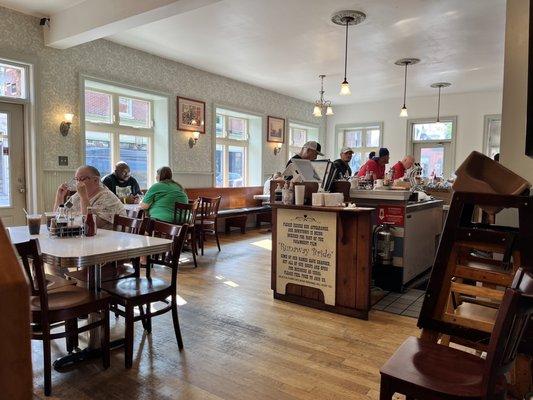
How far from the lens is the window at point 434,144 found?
9.87 m

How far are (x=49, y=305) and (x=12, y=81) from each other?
411cm

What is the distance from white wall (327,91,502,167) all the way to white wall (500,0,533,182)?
25.1ft

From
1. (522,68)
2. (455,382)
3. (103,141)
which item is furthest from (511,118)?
(103,141)

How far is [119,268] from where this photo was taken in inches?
126

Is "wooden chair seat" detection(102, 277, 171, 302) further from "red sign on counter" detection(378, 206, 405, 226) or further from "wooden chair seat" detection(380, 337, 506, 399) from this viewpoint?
"red sign on counter" detection(378, 206, 405, 226)

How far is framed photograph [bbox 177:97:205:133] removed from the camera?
729 centimetres

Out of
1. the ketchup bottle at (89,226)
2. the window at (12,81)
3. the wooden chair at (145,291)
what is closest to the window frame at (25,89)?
the window at (12,81)

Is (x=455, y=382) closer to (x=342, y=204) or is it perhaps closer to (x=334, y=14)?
(x=342, y=204)

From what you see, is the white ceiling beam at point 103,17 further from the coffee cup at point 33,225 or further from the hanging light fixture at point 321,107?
the hanging light fixture at point 321,107

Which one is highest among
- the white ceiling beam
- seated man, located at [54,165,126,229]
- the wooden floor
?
the white ceiling beam

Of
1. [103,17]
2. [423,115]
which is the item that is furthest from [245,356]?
[423,115]

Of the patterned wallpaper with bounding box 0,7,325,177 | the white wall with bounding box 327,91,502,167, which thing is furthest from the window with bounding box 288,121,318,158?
the patterned wallpaper with bounding box 0,7,325,177

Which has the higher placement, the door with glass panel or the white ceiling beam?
the white ceiling beam

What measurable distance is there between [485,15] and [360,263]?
11.9 ft
